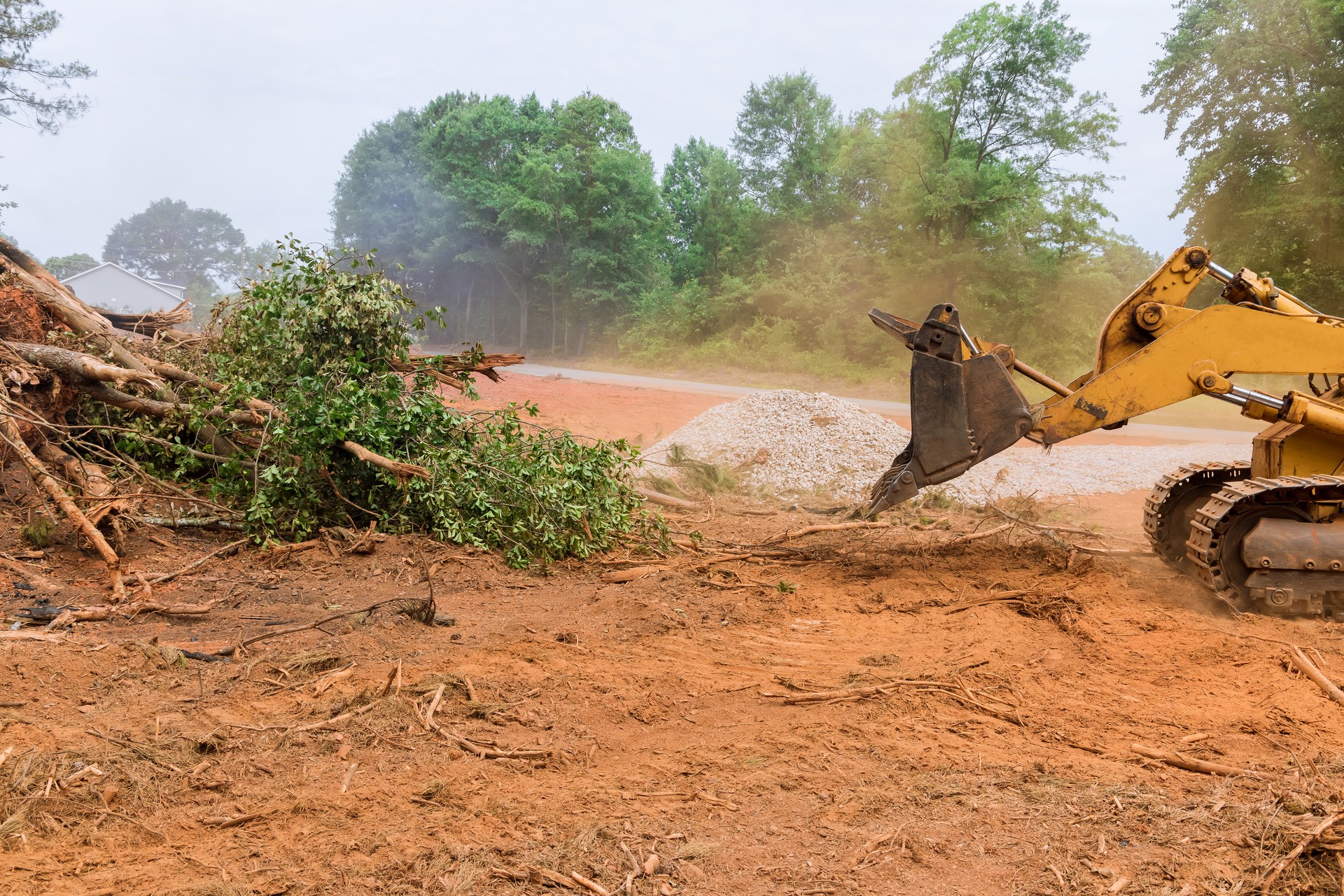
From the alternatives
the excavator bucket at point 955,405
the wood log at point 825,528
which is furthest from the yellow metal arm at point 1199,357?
the wood log at point 825,528

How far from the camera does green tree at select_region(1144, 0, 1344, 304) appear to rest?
777 inches

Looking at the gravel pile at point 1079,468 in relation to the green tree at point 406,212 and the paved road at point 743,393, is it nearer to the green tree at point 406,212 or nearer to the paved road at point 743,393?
the paved road at point 743,393

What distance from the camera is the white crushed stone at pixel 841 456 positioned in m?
11.8

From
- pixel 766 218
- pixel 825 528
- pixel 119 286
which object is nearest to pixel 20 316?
pixel 825 528

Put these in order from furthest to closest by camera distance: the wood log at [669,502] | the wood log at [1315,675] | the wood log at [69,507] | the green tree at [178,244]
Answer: the green tree at [178,244] → the wood log at [669,502] → the wood log at [69,507] → the wood log at [1315,675]

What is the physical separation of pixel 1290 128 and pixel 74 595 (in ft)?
79.1

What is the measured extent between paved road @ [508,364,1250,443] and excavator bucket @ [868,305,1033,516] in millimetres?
11377

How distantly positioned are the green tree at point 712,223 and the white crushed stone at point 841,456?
76.8ft

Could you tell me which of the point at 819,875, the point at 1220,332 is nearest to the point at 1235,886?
the point at 819,875

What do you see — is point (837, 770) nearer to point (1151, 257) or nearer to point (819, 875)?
point (819, 875)

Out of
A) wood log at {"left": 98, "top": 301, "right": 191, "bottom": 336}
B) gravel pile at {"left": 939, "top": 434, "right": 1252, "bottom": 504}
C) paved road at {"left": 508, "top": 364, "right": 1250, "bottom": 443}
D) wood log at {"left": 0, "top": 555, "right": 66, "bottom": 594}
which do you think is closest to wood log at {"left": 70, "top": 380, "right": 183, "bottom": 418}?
wood log at {"left": 0, "top": 555, "right": 66, "bottom": 594}

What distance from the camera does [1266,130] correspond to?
821 inches

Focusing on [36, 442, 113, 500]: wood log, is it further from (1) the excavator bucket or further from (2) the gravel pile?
(2) the gravel pile

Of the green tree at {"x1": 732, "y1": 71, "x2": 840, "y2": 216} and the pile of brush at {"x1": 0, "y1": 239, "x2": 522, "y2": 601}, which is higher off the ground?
the green tree at {"x1": 732, "y1": 71, "x2": 840, "y2": 216}
